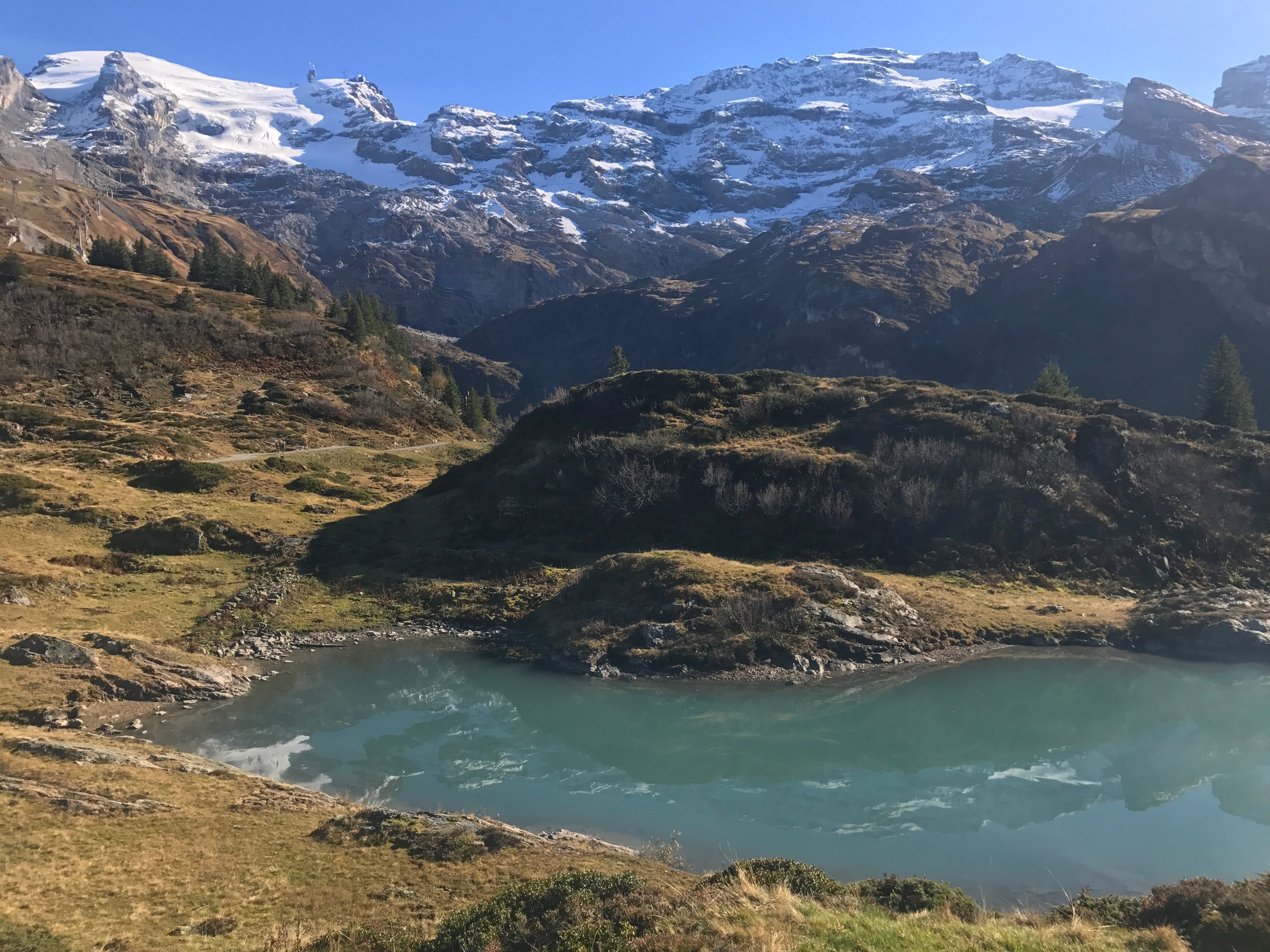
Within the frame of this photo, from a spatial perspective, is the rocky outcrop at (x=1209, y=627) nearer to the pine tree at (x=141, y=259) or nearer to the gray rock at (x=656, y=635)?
the gray rock at (x=656, y=635)

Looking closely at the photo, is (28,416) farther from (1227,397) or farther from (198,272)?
(1227,397)

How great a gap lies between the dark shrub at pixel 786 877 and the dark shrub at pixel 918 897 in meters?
0.74

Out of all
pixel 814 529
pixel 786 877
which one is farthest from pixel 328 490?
pixel 786 877

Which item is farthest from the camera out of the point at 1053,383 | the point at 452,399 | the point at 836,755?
the point at 452,399

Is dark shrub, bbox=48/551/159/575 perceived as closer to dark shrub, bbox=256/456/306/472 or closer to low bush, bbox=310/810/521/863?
dark shrub, bbox=256/456/306/472

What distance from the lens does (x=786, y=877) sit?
1512 centimetres

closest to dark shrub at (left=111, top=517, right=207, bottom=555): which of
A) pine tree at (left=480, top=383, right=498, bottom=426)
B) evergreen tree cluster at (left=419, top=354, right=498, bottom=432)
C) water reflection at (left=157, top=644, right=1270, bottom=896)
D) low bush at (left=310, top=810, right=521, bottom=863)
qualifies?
water reflection at (left=157, top=644, right=1270, bottom=896)

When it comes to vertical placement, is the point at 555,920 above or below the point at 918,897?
above

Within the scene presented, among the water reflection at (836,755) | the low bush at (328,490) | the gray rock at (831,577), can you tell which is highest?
the low bush at (328,490)

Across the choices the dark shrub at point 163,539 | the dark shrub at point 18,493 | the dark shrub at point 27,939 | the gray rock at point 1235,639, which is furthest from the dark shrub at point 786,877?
the dark shrub at point 18,493

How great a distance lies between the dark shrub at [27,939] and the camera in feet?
38.3

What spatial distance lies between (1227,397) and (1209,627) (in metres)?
60.5

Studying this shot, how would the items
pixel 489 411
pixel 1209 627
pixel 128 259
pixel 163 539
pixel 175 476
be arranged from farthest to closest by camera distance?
pixel 489 411
pixel 128 259
pixel 175 476
pixel 163 539
pixel 1209 627

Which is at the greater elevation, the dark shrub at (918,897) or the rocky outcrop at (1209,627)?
the rocky outcrop at (1209,627)
